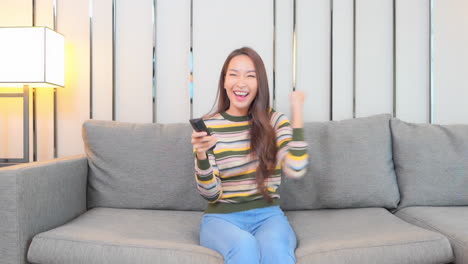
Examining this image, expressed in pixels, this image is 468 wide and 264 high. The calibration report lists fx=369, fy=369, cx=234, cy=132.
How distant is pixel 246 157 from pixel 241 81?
29 cm

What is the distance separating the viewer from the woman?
1.25 m

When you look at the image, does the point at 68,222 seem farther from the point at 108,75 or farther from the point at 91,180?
the point at 108,75

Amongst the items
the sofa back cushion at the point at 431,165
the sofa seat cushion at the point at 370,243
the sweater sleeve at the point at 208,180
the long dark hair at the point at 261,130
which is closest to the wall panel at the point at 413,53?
A: the sofa back cushion at the point at 431,165

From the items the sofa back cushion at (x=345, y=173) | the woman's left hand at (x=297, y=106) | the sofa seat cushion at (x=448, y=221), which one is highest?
the woman's left hand at (x=297, y=106)

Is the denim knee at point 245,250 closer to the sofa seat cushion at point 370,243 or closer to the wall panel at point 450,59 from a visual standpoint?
the sofa seat cushion at point 370,243

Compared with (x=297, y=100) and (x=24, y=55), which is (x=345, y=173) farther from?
(x=24, y=55)

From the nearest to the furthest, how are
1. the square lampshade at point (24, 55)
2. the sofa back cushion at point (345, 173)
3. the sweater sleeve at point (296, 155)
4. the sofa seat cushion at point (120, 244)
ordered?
the sofa seat cushion at point (120, 244)
the sweater sleeve at point (296, 155)
the sofa back cushion at point (345, 173)
the square lampshade at point (24, 55)

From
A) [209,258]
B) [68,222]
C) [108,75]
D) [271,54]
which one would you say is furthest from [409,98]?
[68,222]

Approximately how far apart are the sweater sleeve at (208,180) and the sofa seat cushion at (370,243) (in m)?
0.34

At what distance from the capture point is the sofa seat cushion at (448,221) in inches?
47.8

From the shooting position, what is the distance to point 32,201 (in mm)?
1325

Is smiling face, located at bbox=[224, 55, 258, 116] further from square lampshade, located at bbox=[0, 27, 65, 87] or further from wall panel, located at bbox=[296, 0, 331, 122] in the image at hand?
square lampshade, located at bbox=[0, 27, 65, 87]

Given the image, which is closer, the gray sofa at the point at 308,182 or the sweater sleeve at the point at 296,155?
the sweater sleeve at the point at 296,155

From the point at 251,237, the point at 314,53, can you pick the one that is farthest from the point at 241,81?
the point at 314,53
